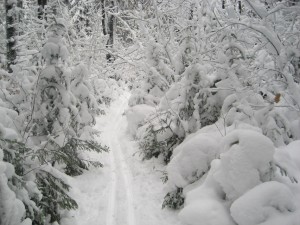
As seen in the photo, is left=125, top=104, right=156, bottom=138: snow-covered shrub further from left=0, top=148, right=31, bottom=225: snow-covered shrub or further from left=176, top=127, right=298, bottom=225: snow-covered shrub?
left=0, top=148, right=31, bottom=225: snow-covered shrub

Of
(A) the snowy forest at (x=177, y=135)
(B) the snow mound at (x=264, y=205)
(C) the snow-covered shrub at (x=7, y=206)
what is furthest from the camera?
(A) the snowy forest at (x=177, y=135)

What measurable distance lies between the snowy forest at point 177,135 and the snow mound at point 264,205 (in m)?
0.02

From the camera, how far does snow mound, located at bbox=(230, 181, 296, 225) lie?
16.3ft

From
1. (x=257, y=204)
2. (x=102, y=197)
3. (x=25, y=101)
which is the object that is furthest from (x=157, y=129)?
(x=257, y=204)

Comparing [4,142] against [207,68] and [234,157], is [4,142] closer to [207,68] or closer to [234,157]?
[234,157]

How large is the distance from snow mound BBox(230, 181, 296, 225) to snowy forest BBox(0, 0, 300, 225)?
0.02 m

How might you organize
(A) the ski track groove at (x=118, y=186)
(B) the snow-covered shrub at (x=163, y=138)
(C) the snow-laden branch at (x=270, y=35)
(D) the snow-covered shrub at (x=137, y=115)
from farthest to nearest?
(D) the snow-covered shrub at (x=137, y=115), (B) the snow-covered shrub at (x=163, y=138), (A) the ski track groove at (x=118, y=186), (C) the snow-laden branch at (x=270, y=35)

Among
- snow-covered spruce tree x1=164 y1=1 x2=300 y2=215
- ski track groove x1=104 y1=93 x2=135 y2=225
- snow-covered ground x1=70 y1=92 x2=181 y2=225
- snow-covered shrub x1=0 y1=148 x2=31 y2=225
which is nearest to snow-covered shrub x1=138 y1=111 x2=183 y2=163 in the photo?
snow-covered ground x1=70 y1=92 x2=181 y2=225

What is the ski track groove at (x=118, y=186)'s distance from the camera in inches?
290

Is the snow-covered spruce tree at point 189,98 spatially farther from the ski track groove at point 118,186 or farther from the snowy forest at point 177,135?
the ski track groove at point 118,186

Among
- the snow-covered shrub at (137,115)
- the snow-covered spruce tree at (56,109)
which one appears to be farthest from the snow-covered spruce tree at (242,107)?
the snow-covered shrub at (137,115)

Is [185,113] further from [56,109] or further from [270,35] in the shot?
[270,35]

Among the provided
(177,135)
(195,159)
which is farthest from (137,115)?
(195,159)

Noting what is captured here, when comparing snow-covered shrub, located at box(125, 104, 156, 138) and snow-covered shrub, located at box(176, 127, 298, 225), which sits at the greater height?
snow-covered shrub, located at box(176, 127, 298, 225)
